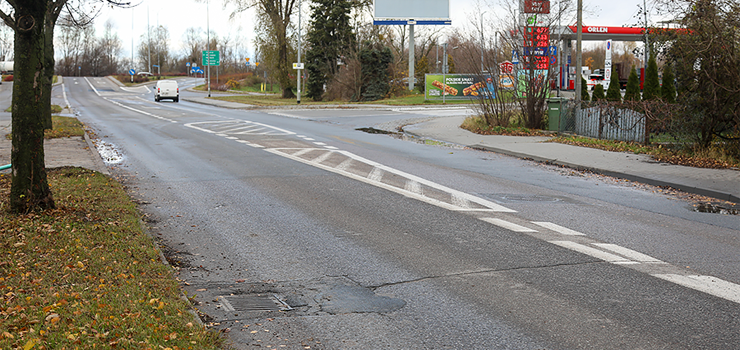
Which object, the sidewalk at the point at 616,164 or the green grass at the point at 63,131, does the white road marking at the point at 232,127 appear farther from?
the sidewalk at the point at 616,164

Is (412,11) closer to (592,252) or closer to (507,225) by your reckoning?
(507,225)

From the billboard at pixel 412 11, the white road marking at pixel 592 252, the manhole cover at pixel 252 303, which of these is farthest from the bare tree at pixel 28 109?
the billboard at pixel 412 11

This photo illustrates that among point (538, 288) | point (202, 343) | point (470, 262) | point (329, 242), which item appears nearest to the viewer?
point (202, 343)

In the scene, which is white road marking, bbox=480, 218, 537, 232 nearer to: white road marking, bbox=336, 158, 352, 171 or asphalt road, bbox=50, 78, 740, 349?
asphalt road, bbox=50, 78, 740, 349

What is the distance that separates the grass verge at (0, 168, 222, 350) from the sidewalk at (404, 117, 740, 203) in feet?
29.6

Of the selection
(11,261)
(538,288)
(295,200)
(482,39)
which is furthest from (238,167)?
(482,39)

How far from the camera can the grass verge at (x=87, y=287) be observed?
13.5 feet

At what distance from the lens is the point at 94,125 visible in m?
26.2

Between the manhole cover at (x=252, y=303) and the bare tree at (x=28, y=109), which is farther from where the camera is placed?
the bare tree at (x=28, y=109)

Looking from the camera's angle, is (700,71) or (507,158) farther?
(507,158)

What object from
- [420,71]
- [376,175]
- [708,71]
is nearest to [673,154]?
[708,71]

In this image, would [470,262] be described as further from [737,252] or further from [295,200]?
[295,200]

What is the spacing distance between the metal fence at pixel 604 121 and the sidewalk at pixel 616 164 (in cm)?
119

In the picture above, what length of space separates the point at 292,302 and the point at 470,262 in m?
2.06
